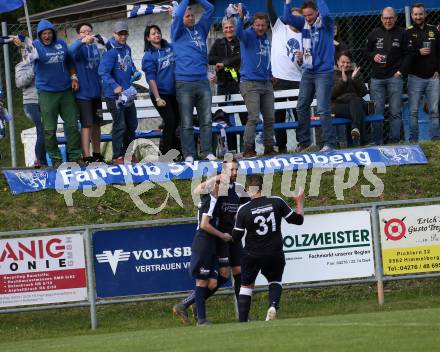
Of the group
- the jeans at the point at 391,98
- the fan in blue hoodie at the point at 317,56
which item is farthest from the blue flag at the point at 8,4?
the jeans at the point at 391,98

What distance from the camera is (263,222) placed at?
46.0 feet

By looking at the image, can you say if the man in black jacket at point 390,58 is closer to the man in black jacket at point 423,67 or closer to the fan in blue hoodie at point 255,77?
the man in black jacket at point 423,67

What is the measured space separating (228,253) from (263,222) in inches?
45.6

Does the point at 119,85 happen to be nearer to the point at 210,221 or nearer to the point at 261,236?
the point at 210,221

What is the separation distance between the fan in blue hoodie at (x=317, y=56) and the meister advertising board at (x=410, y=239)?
9.86 ft

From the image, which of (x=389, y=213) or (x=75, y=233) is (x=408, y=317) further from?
(x=75, y=233)

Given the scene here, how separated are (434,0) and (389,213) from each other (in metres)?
8.99

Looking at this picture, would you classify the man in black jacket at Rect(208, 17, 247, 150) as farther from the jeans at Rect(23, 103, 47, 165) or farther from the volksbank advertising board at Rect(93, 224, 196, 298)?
the volksbank advertising board at Rect(93, 224, 196, 298)

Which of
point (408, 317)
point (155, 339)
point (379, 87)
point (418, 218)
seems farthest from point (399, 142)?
point (155, 339)

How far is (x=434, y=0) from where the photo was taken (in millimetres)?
23594

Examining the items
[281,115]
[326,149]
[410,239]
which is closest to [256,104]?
[326,149]

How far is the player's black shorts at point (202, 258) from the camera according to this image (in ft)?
47.8

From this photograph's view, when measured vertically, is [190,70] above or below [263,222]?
above

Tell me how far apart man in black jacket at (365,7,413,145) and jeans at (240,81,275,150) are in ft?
6.42
